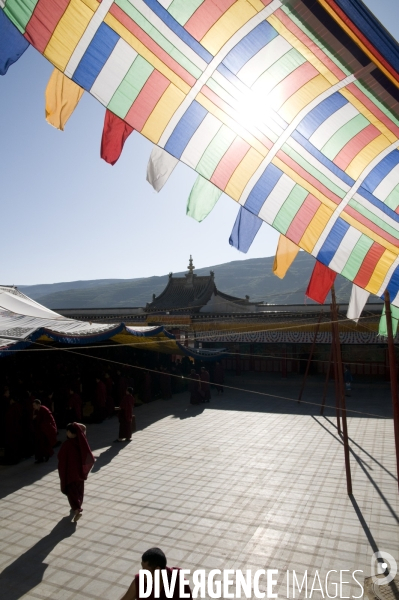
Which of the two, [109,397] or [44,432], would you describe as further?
[109,397]

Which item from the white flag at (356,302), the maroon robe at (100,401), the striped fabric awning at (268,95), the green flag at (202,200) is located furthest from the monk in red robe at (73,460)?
the maroon robe at (100,401)

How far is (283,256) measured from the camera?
200 inches

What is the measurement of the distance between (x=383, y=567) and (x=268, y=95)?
→ 216 inches

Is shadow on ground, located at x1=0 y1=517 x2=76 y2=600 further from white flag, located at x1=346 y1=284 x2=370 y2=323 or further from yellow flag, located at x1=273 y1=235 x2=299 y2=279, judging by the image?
white flag, located at x1=346 y1=284 x2=370 y2=323

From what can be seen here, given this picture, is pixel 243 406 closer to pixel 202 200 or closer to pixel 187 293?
pixel 187 293

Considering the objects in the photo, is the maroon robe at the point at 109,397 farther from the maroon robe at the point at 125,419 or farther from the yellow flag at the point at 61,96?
the yellow flag at the point at 61,96

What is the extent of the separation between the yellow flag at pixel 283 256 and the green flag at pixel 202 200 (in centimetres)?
119

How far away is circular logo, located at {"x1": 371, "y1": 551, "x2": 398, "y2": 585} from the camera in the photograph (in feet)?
17.5

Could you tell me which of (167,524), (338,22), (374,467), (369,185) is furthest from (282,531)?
(338,22)

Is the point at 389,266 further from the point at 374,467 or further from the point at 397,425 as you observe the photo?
the point at 374,467

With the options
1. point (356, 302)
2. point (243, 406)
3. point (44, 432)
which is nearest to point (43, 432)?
point (44, 432)

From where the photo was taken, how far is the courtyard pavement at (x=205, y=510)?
5.63 m

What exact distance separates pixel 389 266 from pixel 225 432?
9.03m

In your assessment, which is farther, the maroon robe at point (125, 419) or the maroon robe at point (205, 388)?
the maroon robe at point (205, 388)
